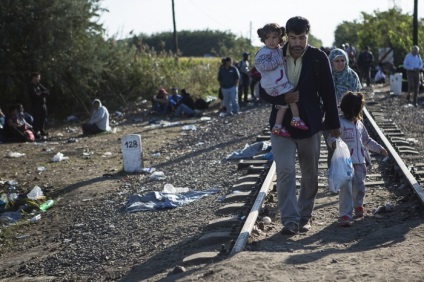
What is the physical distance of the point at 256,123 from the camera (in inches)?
777

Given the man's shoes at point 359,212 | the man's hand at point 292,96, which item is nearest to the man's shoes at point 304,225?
the man's shoes at point 359,212

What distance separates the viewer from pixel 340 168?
6.97m

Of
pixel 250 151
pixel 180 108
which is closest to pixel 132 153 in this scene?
pixel 250 151

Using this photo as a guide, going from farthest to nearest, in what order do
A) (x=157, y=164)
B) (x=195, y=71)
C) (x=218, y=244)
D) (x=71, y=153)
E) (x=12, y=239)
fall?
(x=195, y=71)
(x=71, y=153)
(x=157, y=164)
(x=12, y=239)
(x=218, y=244)

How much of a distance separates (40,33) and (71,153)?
8.68m

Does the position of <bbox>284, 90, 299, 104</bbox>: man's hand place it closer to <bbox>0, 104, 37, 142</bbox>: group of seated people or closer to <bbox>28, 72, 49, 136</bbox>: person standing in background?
<bbox>0, 104, 37, 142</bbox>: group of seated people

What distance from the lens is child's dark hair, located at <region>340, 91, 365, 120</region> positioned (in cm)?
733

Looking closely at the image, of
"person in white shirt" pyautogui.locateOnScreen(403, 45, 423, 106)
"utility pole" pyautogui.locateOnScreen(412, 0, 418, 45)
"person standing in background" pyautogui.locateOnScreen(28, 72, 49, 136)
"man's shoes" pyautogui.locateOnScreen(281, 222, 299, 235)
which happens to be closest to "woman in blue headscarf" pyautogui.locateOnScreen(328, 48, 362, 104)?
"man's shoes" pyautogui.locateOnScreen(281, 222, 299, 235)

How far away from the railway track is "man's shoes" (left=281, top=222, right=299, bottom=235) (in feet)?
0.37

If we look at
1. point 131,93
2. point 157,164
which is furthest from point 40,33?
point 157,164

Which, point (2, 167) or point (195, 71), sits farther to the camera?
point (195, 71)

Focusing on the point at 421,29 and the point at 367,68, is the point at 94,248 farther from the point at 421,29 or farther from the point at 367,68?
the point at 421,29

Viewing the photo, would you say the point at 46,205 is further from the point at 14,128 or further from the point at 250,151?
the point at 14,128

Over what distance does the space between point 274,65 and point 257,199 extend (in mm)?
1978
